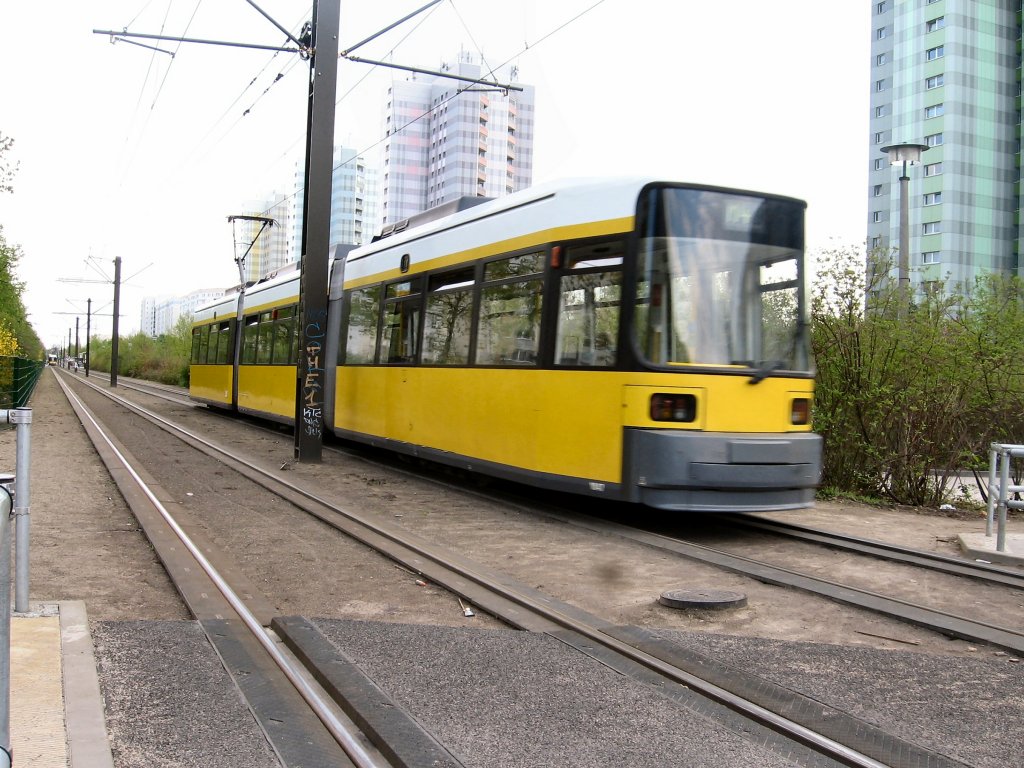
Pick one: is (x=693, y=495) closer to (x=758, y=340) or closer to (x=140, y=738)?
(x=758, y=340)

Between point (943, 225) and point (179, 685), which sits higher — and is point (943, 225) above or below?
above

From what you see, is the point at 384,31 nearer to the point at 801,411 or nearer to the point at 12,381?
the point at 801,411

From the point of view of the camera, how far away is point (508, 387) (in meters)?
9.20

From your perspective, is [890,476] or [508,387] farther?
[890,476]

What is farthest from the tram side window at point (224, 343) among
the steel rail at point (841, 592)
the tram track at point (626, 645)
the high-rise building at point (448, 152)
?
the high-rise building at point (448, 152)

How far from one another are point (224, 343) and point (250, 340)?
321 cm

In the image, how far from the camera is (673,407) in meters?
7.61

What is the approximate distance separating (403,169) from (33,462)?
110 metres

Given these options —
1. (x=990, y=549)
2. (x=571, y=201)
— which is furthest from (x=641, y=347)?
(x=990, y=549)

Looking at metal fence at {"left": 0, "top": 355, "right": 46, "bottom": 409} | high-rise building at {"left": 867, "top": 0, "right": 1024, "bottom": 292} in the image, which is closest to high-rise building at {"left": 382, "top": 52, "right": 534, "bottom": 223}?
high-rise building at {"left": 867, "top": 0, "right": 1024, "bottom": 292}

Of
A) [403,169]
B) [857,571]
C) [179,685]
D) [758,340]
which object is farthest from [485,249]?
[403,169]

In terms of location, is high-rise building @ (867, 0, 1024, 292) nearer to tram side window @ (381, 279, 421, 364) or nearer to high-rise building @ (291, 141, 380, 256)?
high-rise building @ (291, 141, 380, 256)

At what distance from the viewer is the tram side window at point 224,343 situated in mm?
23219

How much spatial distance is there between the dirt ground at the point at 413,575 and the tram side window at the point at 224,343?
12.1 m
